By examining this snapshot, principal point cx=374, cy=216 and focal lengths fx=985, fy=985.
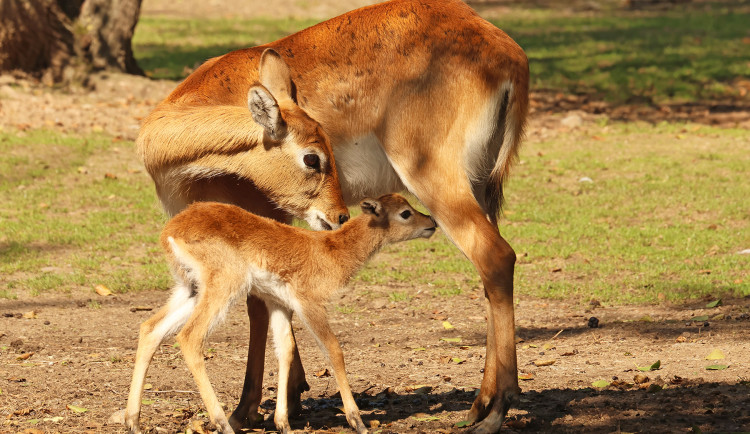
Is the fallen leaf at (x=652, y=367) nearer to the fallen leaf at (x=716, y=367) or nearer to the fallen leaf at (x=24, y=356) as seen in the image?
the fallen leaf at (x=716, y=367)

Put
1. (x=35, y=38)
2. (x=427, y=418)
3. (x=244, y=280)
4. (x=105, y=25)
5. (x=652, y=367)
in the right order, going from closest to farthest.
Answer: (x=244, y=280)
(x=427, y=418)
(x=652, y=367)
(x=35, y=38)
(x=105, y=25)

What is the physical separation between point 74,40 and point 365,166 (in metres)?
10.1

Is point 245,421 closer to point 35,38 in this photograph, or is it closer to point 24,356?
point 24,356

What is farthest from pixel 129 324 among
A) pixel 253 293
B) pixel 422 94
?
pixel 422 94

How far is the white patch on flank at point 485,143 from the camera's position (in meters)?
5.47

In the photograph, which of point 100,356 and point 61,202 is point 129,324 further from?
point 61,202

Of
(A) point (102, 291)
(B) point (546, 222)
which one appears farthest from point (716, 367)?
(A) point (102, 291)

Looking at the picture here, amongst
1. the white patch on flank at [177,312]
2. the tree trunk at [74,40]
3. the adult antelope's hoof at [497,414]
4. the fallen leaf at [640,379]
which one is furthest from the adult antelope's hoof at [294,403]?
the tree trunk at [74,40]

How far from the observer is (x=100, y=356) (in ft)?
21.4

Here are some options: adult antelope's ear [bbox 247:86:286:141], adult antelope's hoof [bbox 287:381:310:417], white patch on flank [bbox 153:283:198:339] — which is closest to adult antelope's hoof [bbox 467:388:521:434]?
adult antelope's hoof [bbox 287:381:310:417]

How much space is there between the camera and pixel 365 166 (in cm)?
571

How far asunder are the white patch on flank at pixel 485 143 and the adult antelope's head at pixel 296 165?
752mm

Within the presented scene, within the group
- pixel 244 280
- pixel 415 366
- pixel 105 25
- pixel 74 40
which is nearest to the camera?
pixel 244 280

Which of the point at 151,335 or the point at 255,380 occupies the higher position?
the point at 151,335
